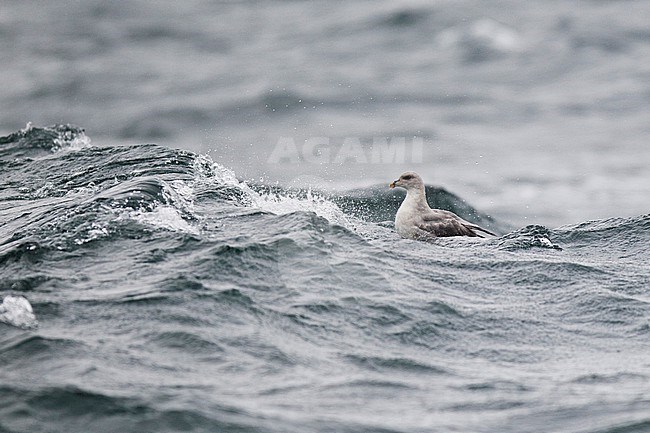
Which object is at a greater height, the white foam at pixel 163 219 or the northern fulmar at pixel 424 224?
the northern fulmar at pixel 424 224

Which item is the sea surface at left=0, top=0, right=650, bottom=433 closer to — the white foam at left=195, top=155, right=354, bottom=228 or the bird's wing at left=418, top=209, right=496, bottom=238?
the white foam at left=195, top=155, right=354, bottom=228

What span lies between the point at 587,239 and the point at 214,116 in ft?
43.6

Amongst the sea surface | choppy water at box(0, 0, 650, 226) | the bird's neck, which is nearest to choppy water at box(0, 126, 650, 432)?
the sea surface

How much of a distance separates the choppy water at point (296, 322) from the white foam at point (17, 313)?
3 centimetres

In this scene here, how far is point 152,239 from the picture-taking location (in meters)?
8.00

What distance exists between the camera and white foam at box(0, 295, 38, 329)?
6219 mm

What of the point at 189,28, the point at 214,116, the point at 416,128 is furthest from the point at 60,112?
the point at 416,128

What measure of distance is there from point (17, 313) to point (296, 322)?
1.88 m

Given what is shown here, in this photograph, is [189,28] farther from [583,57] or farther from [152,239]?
[152,239]

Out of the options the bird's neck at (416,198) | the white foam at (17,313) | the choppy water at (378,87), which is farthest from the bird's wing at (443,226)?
the white foam at (17,313)

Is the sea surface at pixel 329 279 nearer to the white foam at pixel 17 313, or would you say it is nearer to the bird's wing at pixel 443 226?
the white foam at pixel 17 313

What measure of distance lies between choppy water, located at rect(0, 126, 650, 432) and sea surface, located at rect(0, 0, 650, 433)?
2 cm

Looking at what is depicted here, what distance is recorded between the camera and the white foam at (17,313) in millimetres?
6219

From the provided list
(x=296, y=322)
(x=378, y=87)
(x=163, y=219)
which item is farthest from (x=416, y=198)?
(x=378, y=87)
